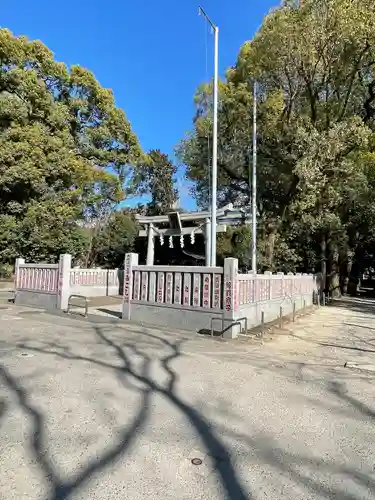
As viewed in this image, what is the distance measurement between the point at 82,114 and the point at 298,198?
18090 millimetres

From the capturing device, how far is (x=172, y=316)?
10.3 m

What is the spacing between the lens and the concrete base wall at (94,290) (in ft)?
58.6

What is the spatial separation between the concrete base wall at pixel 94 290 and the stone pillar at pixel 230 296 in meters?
10.0

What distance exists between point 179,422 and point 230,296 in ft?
17.4

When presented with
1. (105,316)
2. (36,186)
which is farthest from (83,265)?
(105,316)

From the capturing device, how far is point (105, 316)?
39.1 feet

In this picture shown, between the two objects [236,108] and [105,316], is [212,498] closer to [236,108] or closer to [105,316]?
[105,316]

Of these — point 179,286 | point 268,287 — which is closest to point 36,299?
point 179,286

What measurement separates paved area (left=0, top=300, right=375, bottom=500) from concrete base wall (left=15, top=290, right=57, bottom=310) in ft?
18.0

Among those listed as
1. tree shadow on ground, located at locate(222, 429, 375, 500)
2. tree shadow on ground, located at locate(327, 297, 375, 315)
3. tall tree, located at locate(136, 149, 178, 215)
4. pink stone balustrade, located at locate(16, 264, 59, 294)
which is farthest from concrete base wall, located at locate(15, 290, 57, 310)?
tall tree, located at locate(136, 149, 178, 215)

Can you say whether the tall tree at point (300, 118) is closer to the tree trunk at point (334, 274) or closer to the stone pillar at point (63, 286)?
the tree trunk at point (334, 274)

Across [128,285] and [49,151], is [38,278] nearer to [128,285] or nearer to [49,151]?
[128,285]

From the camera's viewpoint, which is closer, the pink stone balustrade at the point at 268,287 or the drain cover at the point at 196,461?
the drain cover at the point at 196,461

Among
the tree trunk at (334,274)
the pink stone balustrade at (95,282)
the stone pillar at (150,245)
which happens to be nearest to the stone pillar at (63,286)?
the pink stone balustrade at (95,282)
